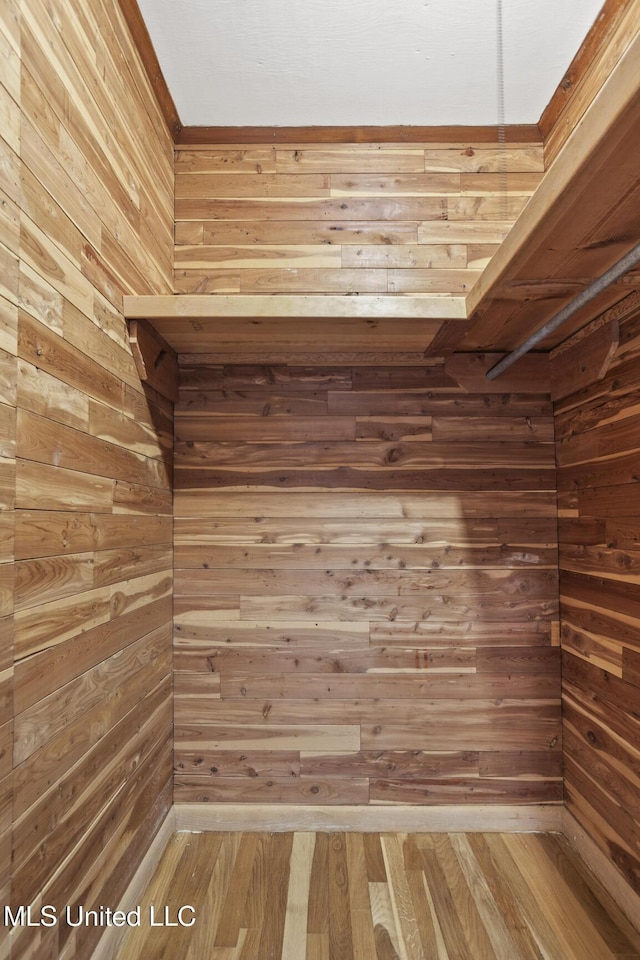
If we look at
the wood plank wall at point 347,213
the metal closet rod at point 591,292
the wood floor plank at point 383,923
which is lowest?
the wood floor plank at point 383,923

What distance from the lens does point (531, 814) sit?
2.75m

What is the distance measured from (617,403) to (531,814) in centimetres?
175

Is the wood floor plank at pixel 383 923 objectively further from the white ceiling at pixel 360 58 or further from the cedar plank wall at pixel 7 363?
the white ceiling at pixel 360 58

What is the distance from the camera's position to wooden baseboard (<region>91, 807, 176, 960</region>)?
6.24 ft

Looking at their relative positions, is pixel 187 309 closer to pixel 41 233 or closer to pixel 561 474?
pixel 41 233

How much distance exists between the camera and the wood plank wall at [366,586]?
2775 millimetres

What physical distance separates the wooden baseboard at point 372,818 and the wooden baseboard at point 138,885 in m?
0.14

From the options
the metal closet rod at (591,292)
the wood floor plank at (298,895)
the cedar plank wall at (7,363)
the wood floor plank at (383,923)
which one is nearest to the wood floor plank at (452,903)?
the wood floor plank at (383,923)

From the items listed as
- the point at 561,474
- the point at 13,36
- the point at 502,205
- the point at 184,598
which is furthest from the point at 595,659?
the point at 13,36

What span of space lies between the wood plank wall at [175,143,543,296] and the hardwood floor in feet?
7.54

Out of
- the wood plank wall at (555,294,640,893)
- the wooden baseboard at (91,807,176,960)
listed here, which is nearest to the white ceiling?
the wood plank wall at (555,294,640,893)

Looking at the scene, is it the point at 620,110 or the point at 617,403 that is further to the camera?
the point at 617,403

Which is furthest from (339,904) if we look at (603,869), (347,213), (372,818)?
(347,213)

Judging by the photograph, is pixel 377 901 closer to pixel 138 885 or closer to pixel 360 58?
pixel 138 885
